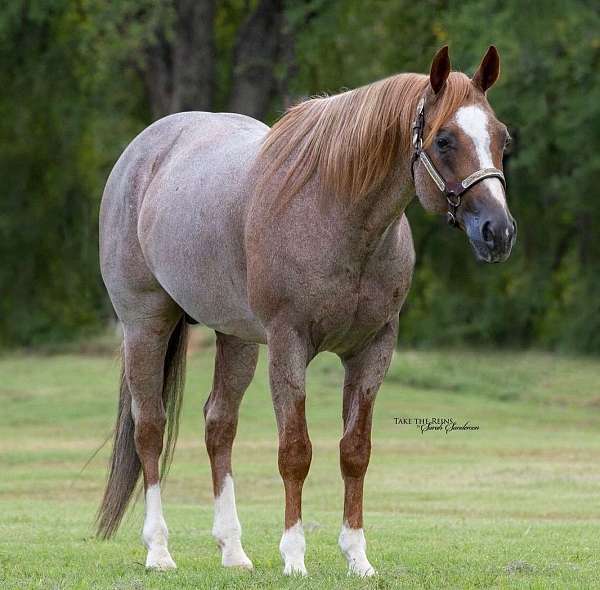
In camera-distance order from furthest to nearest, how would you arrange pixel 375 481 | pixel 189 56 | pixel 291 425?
1. pixel 189 56
2. pixel 375 481
3. pixel 291 425

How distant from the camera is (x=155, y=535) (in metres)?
7.23

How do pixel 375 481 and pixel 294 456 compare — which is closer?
pixel 294 456

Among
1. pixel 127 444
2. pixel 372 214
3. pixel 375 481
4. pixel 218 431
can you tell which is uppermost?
pixel 372 214

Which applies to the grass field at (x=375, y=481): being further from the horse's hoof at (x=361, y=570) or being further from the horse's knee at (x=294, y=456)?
the horse's knee at (x=294, y=456)

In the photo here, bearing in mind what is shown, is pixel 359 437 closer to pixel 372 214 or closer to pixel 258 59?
pixel 372 214

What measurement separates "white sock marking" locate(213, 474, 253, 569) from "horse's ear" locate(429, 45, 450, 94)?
2619mm

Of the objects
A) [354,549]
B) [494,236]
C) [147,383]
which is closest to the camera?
[494,236]

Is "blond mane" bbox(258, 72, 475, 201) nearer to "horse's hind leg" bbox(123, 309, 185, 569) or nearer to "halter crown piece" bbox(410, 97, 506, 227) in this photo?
"halter crown piece" bbox(410, 97, 506, 227)

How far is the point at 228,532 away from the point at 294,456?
3.51 feet

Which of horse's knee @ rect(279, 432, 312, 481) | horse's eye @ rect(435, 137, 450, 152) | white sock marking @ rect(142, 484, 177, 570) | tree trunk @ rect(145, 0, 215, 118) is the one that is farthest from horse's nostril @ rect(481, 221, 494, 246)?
tree trunk @ rect(145, 0, 215, 118)

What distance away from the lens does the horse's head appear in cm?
561

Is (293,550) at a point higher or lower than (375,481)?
higher

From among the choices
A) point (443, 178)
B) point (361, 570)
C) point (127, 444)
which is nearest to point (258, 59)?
point (127, 444)

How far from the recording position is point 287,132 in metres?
6.64
